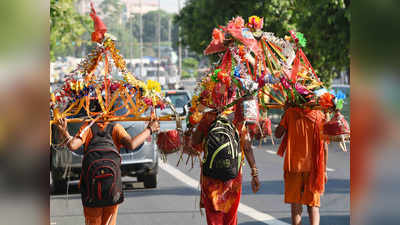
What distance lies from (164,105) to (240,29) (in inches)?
40.3

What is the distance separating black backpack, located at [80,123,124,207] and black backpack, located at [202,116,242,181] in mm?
803

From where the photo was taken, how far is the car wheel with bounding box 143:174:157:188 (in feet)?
38.2

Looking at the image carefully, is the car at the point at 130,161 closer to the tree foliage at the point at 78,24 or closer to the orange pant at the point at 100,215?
the tree foliage at the point at 78,24

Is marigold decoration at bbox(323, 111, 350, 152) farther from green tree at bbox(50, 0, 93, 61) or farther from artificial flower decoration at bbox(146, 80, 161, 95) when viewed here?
green tree at bbox(50, 0, 93, 61)

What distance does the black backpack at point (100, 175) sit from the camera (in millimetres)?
5246

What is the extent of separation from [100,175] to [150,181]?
656 cm

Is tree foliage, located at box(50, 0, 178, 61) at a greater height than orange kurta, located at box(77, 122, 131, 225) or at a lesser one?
greater

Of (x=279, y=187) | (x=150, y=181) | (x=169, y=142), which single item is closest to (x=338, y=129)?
(x=169, y=142)

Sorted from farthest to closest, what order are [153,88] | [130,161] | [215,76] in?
[130,161] < [153,88] < [215,76]

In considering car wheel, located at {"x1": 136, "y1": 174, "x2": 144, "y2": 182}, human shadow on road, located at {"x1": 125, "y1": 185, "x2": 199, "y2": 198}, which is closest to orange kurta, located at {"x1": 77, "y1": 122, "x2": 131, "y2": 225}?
human shadow on road, located at {"x1": 125, "y1": 185, "x2": 199, "y2": 198}

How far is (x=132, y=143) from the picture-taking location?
213 inches

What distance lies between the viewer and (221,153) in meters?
5.35

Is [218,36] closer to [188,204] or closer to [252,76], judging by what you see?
[252,76]
